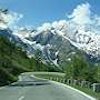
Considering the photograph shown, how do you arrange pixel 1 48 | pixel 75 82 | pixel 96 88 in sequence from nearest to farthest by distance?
pixel 96 88 < pixel 75 82 < pixel 1 48

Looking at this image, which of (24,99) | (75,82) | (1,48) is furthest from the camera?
(1,48)

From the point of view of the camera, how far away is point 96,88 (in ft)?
102

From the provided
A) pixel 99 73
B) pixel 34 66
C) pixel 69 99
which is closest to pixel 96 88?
pixel 69 99

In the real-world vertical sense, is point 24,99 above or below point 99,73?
below

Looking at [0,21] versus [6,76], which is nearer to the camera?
[0,21]

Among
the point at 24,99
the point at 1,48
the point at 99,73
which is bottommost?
the point at 24,99

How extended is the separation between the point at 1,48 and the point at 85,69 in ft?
45.8

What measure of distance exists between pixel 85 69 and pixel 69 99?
30.6m

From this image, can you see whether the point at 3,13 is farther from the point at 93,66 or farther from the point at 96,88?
the point at 96,88

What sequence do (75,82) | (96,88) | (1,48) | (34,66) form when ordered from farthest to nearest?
1. (34,66)
2. (1,48)
3. (75,82)
4. (96,88)

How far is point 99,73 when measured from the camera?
54.2m

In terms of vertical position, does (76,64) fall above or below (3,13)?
below

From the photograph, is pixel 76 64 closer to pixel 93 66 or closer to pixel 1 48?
pixel 93 66

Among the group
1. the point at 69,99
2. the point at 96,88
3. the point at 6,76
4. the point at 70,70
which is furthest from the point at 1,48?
the point at 69,99
